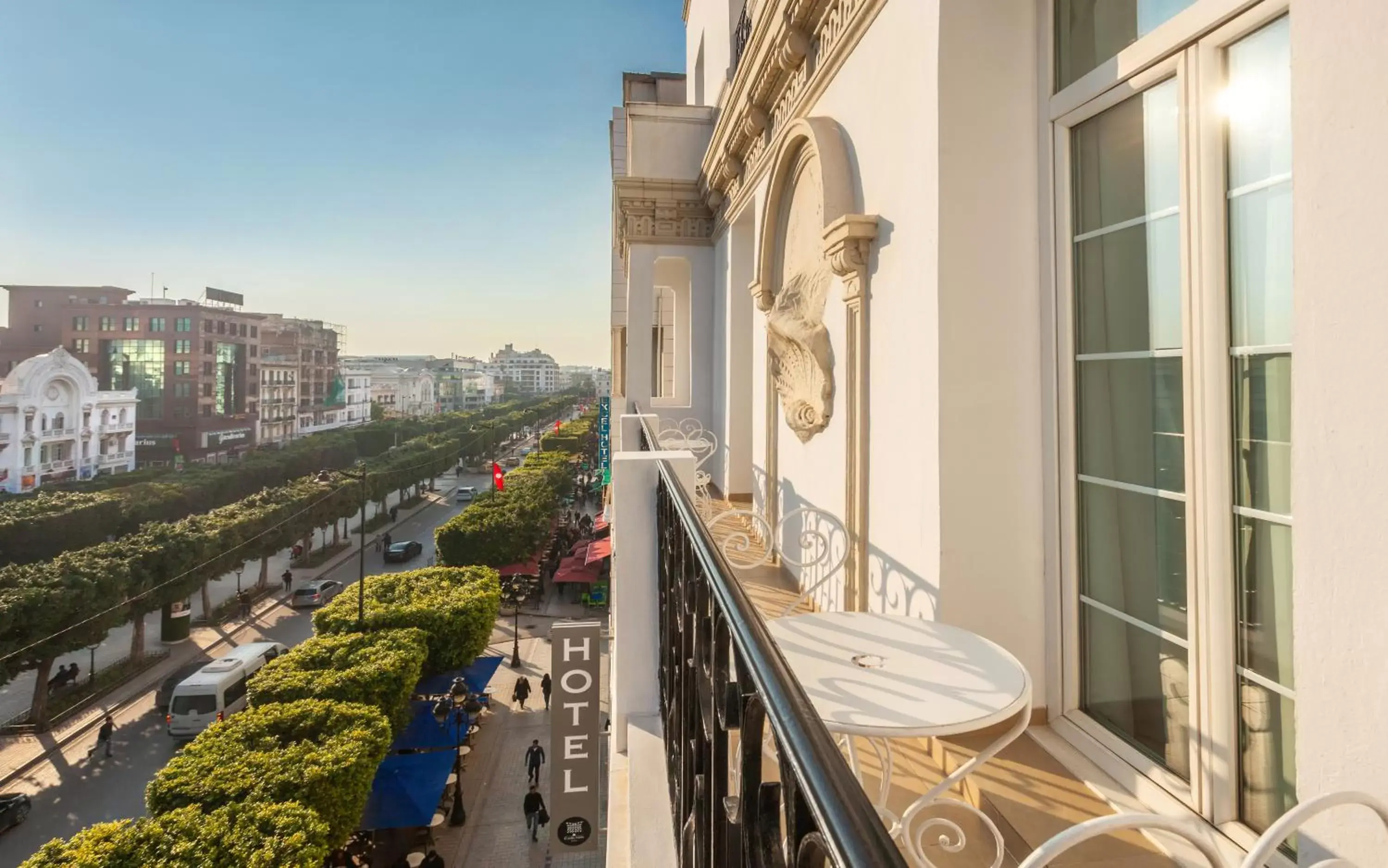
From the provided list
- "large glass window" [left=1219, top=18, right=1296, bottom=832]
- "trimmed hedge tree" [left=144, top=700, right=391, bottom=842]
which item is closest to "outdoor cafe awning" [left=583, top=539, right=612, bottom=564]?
"trimmed hedge tree" [left=144, top=700, right=391, bottom=842]

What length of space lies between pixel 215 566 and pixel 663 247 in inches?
841

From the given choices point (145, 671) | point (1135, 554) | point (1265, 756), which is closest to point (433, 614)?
point (145, 671)

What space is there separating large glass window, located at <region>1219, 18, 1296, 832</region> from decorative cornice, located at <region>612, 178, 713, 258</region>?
771cm

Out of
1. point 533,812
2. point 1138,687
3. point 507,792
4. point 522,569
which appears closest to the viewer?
point 1138,687

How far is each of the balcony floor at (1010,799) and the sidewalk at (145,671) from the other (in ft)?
63.5

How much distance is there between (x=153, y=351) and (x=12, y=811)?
180ft

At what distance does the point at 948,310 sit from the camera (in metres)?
2.63

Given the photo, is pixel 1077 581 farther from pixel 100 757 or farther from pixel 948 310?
pixel 100 757

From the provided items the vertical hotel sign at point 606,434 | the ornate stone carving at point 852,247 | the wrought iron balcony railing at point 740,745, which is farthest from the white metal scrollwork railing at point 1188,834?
the vertical hotel sign at point 606,434

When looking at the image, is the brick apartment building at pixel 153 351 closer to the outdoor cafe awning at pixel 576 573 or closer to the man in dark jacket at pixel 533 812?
the outdoor cafe awning at pixel 576 573

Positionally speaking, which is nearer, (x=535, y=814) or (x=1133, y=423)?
(x=1133, y=423)

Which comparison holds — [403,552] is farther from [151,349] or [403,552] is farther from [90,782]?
[151,349]

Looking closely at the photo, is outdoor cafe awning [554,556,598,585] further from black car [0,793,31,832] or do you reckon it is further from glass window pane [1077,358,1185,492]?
glass window pane [1077,358,1185,492]

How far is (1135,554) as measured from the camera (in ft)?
7.17
